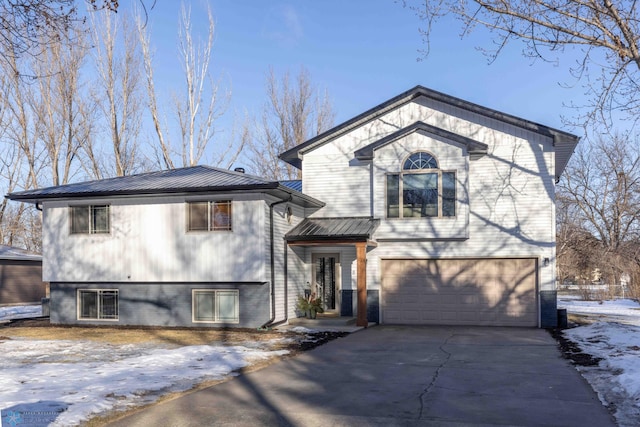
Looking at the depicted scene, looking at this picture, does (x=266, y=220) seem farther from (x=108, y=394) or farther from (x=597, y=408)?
(x=597, y=408)

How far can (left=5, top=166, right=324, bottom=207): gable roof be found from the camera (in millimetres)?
17203

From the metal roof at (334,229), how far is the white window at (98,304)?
5.77 metres

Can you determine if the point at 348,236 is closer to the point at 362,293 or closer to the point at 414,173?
the point at 362,293

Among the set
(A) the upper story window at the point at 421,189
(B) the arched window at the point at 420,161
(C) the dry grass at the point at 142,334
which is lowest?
(C) the dry grass at the point at 142,334

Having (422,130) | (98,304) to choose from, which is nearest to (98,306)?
(98,304)

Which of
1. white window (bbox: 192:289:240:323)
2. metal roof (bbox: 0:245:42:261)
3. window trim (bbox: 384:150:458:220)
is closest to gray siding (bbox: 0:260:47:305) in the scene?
metal roof (bbox: 0:245:42:261)

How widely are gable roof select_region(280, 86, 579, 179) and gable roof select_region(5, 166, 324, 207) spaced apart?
2138mm

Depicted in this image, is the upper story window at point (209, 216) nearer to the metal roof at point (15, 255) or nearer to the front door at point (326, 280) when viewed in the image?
the front door at point (326, 280)

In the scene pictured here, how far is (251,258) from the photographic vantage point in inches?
680

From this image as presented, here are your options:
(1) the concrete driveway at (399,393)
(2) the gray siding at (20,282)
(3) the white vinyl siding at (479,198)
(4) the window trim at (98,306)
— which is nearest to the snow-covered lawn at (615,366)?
(1) the concrete driveway at (399,393)

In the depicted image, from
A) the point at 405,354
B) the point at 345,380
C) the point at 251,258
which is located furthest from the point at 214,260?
the point at 345,380

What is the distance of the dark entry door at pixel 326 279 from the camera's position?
21109 mm

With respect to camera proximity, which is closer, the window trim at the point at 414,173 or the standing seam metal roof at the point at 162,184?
the standing seam metal roof at the point at 162,184

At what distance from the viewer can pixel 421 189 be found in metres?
19.1
